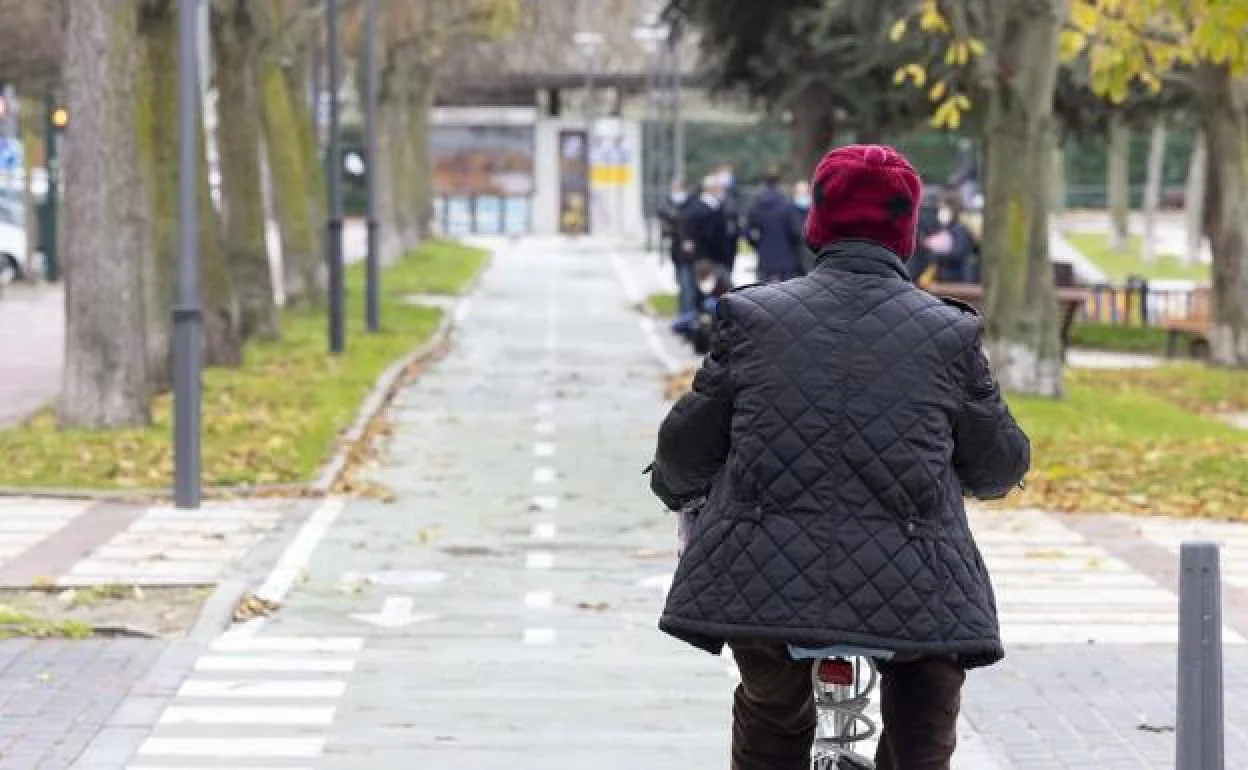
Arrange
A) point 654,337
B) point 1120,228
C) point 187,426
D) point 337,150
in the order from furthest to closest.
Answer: point 1120,228 → point 654,337 → point 337,150 → point 187,426

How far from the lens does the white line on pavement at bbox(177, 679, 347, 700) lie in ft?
31.9

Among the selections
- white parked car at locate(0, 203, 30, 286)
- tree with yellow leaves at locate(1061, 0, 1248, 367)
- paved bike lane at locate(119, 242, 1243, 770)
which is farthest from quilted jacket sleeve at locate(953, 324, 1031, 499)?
white parked car at locate(0, 203, 30, 286)

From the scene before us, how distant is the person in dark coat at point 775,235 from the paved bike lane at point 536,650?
12470mm

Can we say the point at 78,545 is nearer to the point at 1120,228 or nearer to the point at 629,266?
the point at 629,266

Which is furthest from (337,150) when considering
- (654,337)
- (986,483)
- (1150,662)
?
(986,483)

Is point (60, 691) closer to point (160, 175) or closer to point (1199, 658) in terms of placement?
point (1199, 658)

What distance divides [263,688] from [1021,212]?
581 inches

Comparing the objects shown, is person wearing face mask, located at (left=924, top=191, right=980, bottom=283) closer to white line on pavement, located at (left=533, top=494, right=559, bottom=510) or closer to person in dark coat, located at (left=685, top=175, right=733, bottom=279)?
person in dark coat, located at (left=685, top=175, right=733, bottom=279)

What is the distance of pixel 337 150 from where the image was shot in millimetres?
29609

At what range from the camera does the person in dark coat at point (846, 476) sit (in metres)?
5.35

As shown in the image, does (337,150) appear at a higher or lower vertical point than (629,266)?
higher

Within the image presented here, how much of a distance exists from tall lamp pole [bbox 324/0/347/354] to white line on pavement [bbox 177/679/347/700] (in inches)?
711

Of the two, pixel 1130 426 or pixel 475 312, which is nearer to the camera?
pixel 1130 426

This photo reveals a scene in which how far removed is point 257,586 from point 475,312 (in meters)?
29.0
